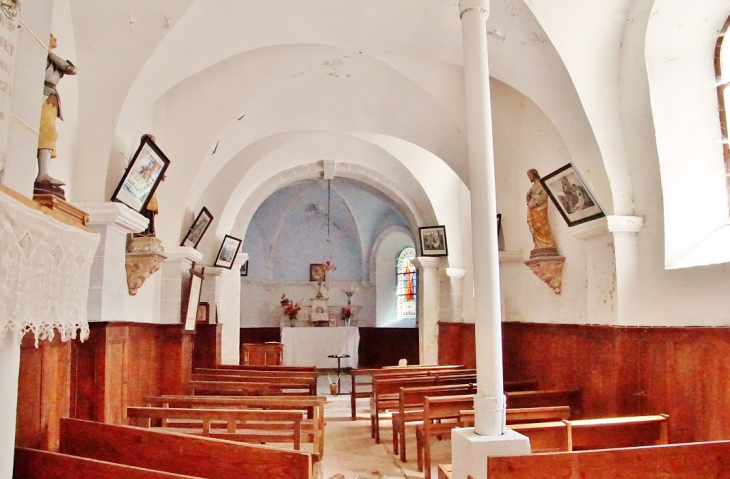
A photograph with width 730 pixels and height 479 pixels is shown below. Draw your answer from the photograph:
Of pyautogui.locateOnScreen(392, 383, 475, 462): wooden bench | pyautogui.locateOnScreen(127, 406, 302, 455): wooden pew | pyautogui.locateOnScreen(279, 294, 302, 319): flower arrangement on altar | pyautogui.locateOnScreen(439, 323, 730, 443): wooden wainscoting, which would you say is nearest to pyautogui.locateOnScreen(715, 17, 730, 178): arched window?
pyautogui.locateOnScreen(439, 323, 730, 443): wooden wainscoting

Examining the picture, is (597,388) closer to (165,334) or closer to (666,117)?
(666,117)

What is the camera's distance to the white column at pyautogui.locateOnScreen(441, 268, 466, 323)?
9891mm

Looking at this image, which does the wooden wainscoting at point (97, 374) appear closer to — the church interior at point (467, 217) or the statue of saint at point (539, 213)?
the church interior at point (467, 217)

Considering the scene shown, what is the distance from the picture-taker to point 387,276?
1686cm

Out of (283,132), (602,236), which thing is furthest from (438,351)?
(602,236)

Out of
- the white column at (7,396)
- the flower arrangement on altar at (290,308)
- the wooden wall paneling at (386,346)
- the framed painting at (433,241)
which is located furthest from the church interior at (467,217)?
the flower arrangement on altar at (290,308)

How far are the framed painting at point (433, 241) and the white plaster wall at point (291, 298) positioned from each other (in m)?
6.42

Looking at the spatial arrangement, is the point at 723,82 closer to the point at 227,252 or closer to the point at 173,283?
the point at 173,283

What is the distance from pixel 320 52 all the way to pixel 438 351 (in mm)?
5892

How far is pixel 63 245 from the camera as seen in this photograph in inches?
102

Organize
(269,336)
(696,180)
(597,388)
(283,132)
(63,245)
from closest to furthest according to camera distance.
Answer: (63,245) < (696,180) < (597,388) < (283,132) < (269,336)

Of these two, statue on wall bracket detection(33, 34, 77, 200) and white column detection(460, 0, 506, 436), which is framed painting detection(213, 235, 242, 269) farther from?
white column detection(460, 0, 506, 436)

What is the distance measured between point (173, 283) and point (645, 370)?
568cm

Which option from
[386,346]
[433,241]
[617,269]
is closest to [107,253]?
[617,269]
